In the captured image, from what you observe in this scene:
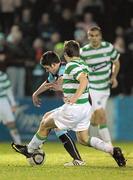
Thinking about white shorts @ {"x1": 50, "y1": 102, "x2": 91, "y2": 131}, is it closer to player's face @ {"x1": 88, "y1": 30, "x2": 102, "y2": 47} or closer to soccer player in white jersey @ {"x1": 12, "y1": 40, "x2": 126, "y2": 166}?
soccer player in white jersey @ {"x1": 12, "y1": 40, "x2": 126, "y2": 166}

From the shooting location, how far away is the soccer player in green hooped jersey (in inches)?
578

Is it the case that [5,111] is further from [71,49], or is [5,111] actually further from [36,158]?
[71,49]

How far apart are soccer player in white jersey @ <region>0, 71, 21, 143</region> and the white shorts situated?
222 inches

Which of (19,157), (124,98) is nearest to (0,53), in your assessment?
(124,98)

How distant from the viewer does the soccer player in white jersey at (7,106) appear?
17.0 m

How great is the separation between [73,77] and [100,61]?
143 inches

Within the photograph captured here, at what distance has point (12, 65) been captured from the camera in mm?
19203

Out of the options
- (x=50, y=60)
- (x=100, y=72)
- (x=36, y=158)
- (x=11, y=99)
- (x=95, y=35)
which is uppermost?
(x=50, y=60)

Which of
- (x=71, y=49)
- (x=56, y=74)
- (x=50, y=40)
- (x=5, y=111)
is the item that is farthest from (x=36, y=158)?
(x=50, y=40)

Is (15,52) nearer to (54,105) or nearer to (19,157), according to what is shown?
(54,105)

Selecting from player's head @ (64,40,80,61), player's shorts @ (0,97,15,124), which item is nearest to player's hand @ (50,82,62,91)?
player's head @ (64,40,80,61)

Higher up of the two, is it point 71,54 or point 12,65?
Result: point 71,54

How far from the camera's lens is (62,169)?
11195 millimetres

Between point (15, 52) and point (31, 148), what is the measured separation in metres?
7.84
